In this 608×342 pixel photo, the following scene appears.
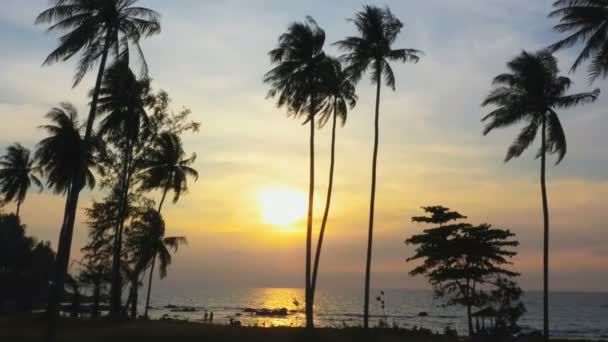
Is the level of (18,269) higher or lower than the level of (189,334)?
higher

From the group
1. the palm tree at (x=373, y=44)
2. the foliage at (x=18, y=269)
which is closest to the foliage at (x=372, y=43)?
the palm tree at (x=373, y=44)

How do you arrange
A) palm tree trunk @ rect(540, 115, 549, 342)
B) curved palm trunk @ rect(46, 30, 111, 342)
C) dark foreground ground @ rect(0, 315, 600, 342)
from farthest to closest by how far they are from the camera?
palm tree trunk @ rect(540, 115, 549, 342)
dark foreground ground @ rect(0, 315, 600, 342)
curved palm trunk @ rect(46, 30, 111, 342)

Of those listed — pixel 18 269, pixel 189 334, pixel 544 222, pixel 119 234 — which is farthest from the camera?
pixel 18 269

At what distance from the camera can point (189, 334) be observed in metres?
32.1

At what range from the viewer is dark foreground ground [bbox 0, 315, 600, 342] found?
3120cm

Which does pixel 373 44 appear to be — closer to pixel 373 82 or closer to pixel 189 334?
pixel 373 82

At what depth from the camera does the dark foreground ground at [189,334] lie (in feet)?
102

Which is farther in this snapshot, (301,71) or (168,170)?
(168,170)

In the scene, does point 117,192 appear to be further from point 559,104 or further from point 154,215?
point 559,104

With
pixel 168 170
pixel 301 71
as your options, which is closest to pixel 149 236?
pixel 168 170

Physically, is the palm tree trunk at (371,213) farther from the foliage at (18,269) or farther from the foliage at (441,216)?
the foliage at (18,269)

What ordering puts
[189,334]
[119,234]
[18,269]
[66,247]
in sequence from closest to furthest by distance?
[66,247] → [189,334] → [119,234] → [18,269]

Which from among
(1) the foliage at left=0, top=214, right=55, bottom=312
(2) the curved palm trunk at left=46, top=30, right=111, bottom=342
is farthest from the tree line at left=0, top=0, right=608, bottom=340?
(1) the foliage at left=0, top=214, right=55, bottom=312

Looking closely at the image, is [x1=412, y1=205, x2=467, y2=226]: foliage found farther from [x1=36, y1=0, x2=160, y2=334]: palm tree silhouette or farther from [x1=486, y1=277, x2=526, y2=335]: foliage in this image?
[x1=36, y1=0, x2=160, y2=334]: palm tree silhouette
